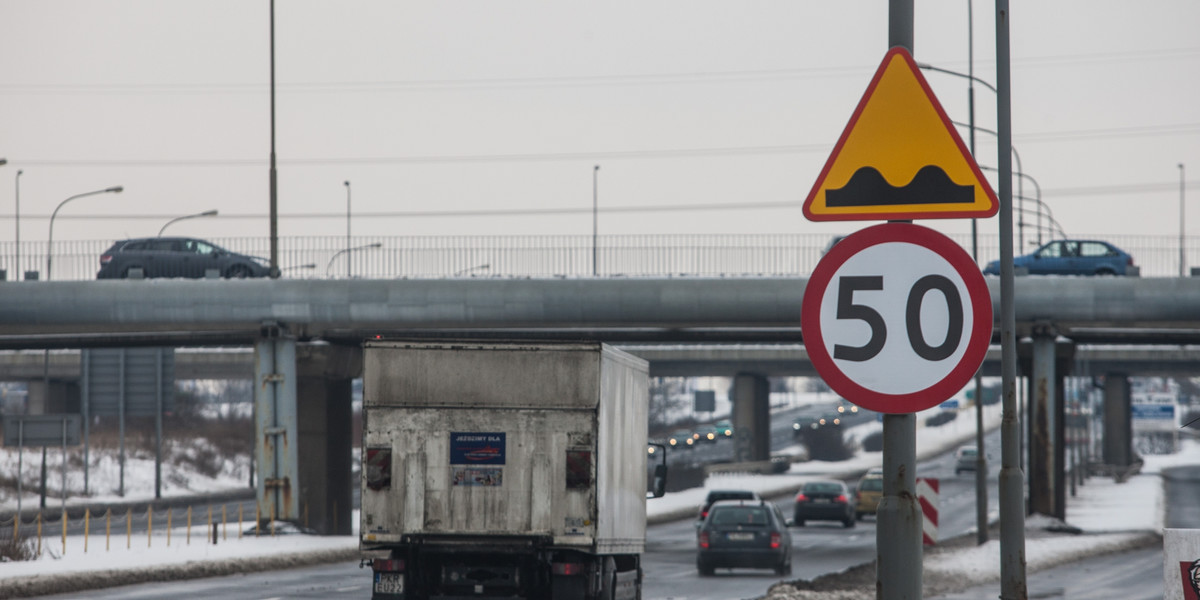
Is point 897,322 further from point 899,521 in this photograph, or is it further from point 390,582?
point 390,582

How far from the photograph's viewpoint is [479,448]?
15.0 m

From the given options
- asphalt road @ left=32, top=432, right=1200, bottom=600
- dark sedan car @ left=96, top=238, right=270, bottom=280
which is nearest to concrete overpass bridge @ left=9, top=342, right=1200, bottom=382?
dark sedan car @ left=96, top=238, right=270, bottom=280

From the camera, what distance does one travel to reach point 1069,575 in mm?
29578

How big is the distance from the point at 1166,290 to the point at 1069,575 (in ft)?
34.3

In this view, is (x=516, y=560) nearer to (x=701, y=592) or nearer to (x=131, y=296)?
(x=701, y=592)

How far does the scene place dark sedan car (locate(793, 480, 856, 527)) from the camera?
4884cm

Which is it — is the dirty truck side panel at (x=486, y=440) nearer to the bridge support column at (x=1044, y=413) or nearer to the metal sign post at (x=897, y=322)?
the metal sign post at (x=897, y=322)

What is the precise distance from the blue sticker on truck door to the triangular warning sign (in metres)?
10.3

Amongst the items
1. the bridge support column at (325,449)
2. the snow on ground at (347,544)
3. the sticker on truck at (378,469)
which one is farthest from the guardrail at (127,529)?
the sticker on truck at (378,469)

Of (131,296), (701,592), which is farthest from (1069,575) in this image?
(131,296)

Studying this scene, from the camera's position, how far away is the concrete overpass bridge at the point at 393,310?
3619cm

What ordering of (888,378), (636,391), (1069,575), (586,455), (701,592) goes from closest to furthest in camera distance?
1. (888,378)
2. (586,455)
3. (636,391)
4. (701,592)
5. (1069,575)

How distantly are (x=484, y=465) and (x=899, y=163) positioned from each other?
10562mm

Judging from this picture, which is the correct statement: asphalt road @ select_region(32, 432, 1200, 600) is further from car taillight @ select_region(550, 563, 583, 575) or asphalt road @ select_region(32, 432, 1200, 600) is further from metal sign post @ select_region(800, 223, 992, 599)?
metal sign post @ select_region(800, 223, 992, 599)
